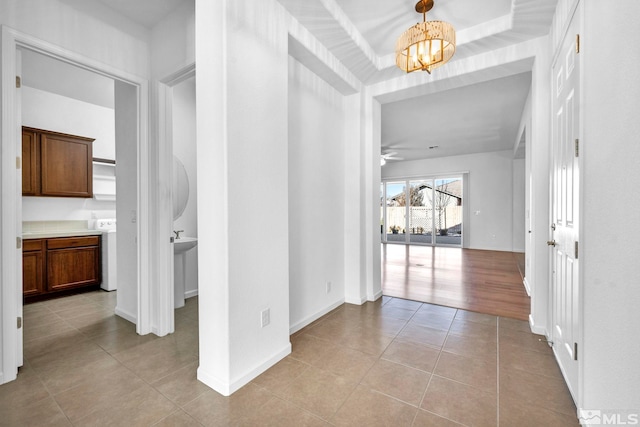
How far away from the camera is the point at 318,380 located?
74.5 inches

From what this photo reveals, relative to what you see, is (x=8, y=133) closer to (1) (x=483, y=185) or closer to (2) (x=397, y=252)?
(2) (x=397, y=252)

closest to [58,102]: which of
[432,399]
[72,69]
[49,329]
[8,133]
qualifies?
[72,69]

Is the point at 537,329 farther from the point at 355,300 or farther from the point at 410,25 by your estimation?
the point at 410,25

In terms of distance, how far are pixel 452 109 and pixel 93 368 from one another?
556cm

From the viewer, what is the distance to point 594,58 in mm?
1334

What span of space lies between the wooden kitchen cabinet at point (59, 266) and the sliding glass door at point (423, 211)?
22.9 feet

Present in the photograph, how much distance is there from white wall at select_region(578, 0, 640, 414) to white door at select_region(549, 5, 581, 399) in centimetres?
23

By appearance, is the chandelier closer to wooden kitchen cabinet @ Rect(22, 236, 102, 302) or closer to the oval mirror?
the oval mirror

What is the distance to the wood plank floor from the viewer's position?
3445mm

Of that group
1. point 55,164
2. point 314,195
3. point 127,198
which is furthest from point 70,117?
point 314,195

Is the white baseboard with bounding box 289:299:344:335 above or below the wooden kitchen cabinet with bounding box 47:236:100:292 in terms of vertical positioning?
below

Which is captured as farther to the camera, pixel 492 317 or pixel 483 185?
pixel 483 185

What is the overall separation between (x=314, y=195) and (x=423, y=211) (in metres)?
7.18

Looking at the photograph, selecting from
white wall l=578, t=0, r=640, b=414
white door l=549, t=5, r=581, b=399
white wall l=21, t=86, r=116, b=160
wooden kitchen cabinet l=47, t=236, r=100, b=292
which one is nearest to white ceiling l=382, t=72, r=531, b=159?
white door l=549, t=5, r=581, b=399
